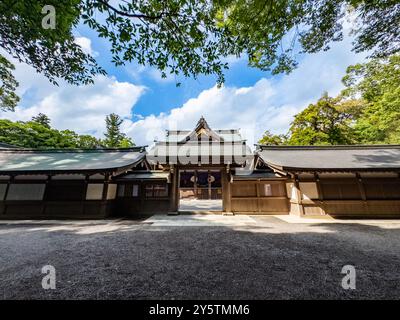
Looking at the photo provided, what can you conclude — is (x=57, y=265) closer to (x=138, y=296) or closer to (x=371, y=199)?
(x=138, y=296)

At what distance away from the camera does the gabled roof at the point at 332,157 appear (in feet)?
27.2

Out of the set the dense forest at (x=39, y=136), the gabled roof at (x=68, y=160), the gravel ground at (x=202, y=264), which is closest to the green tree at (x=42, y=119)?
the dense forest at (x=39, y=136)

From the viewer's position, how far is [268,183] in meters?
10.0

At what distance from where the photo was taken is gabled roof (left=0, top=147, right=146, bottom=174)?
865cm

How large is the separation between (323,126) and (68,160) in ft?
80.2

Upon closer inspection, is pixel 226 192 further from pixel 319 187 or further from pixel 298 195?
pixel 319 187

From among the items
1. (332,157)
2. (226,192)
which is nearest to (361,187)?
(332,157)

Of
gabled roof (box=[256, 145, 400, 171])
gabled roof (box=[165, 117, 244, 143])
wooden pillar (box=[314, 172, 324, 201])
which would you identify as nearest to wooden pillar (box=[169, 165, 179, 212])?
gabled roof (box=[165, 117, 244, 143])

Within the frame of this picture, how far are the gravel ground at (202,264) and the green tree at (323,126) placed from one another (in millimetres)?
15555

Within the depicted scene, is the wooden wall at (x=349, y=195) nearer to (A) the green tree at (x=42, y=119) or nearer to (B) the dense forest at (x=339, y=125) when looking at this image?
(B) the dense forest at (x=339, y=125)

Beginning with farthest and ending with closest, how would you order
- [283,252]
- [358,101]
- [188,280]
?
[358,101] < [283,252] < [188,280]

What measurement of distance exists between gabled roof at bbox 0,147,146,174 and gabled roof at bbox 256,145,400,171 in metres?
8.55
